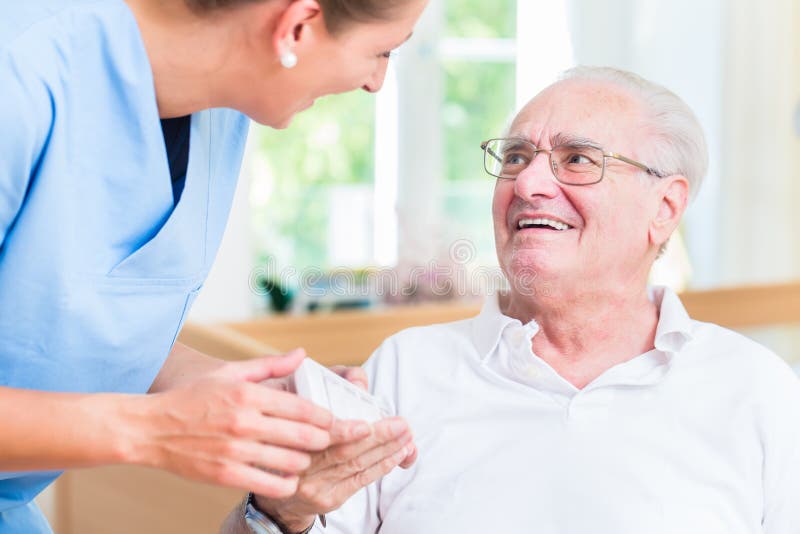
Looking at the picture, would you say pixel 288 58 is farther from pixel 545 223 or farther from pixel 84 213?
pixel 545 223

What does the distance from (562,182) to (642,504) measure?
1.67ft

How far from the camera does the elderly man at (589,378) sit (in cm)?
145

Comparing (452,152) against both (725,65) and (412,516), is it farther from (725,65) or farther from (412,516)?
(412,516)

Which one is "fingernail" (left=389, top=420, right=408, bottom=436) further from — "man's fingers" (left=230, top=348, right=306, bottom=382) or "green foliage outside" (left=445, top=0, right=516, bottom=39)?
"green foliage outside" (left=445, top=0, right=516, bottom=39)

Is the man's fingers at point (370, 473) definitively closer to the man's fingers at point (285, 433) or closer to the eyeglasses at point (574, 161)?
the man's fingers at point (285, 433)

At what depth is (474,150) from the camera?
404 cm

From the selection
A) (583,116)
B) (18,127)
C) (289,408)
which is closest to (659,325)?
(583,116)

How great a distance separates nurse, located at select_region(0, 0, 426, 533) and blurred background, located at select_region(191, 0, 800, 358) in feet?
6.30

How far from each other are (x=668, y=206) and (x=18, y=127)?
3.44 ft

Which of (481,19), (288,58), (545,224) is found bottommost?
(545,224)

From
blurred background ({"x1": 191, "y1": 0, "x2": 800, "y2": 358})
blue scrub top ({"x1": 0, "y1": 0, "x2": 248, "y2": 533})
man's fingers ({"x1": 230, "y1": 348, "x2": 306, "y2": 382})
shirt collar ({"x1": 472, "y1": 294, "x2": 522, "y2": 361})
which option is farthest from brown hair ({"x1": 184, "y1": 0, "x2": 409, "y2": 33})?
blurred background ({"x1": 191, "y1": 0, "x2": 800, "y2": 358})

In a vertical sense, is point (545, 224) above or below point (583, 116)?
below

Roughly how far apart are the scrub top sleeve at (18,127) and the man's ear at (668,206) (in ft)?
3.22

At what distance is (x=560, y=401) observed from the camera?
5.02 ft
